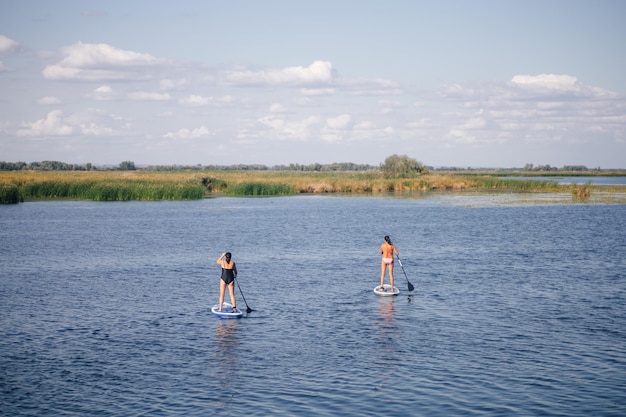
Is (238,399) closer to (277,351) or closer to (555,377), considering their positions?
(277,351)

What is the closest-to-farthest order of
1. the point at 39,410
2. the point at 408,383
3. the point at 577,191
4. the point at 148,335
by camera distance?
1. the point at 39,410
2. the point at 408,383
3. the point at 148,335
4. the point at 577,191

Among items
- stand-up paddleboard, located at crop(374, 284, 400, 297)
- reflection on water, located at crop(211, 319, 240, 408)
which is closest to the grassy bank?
stand-up paddleboard, located at crop(374, 284, 400, 297)

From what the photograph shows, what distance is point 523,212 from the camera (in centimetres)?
7906

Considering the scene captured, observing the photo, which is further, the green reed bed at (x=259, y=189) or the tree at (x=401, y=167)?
the tree at (x=401, y=167)

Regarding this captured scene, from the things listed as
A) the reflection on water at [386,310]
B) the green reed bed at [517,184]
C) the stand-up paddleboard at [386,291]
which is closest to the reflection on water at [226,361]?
the reflection on water at [386,310]

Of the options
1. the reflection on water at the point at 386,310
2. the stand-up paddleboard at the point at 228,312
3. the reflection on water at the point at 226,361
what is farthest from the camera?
the stand-up paddleboard at the point at 228,312

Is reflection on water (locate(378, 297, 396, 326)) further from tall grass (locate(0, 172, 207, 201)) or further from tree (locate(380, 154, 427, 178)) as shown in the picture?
tree (locate(380, 154, 427, 178))

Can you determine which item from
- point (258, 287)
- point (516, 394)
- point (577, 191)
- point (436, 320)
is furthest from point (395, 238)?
point (577, 191)

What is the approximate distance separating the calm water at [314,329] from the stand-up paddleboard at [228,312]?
17.7 inches

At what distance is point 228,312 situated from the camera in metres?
26.6

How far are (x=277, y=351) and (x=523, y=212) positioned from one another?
2465 inches

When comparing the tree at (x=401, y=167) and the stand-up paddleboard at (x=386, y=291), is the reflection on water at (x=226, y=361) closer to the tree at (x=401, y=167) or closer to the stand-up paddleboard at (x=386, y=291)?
the stand-up paddleboard at (x=386, y=291)

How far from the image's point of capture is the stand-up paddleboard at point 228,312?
26125 mm

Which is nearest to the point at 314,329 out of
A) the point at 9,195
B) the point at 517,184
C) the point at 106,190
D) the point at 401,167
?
the point at 9,195
